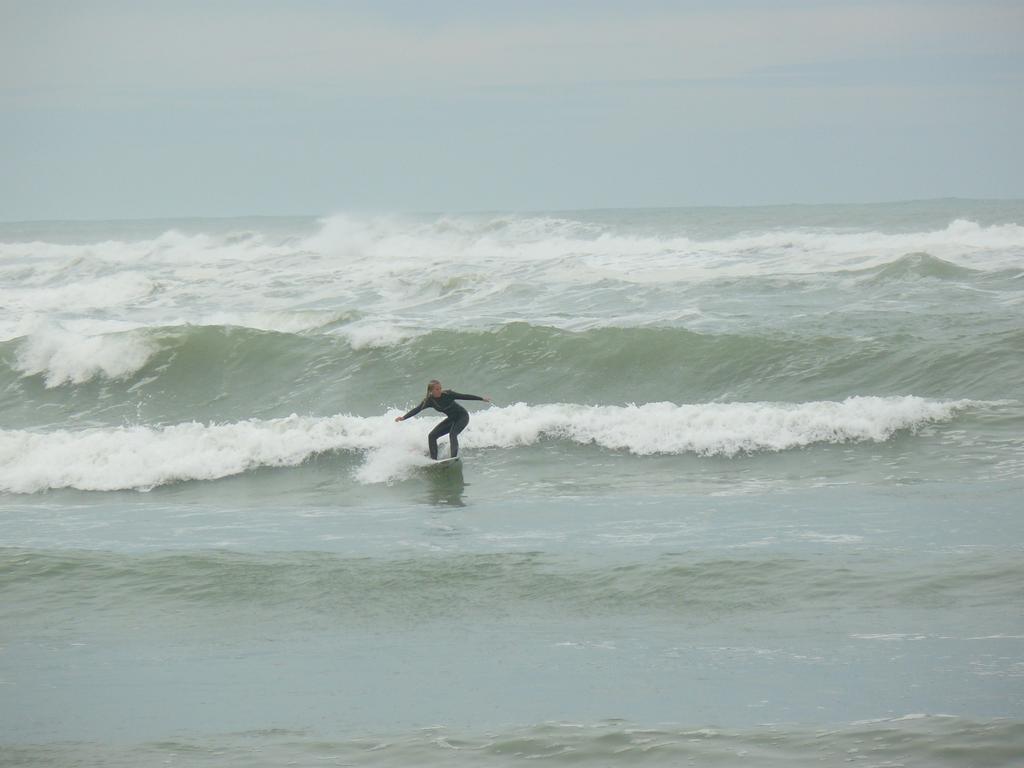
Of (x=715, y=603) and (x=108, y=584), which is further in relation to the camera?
(x=108, y=584)

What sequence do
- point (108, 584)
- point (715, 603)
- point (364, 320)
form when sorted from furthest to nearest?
1. point (364, 320)
2. point (108, 584)
3. point (715, 603)

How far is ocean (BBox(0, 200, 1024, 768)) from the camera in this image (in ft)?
25.6

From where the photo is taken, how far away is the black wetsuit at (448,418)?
16453 mm

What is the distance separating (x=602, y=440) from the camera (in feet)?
57.2

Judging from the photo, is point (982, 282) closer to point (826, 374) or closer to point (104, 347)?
point (826, 374)

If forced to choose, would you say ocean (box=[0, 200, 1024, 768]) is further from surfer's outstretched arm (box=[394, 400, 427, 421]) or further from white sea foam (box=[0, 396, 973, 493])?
surfer's outstretched arm (box=[394, 400, 427, 421])

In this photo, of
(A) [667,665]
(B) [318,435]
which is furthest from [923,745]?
(B) [318,435]

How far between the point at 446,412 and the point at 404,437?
1.43 m

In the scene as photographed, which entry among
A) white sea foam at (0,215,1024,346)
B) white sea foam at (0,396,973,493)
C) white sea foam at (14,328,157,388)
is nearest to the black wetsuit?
white sea foam at (0,396,973,493)

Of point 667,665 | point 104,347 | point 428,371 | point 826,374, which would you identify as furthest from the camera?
point 104,347

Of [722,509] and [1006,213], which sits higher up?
[1006,213]

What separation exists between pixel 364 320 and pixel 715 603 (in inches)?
758

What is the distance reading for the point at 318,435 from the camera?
1816 cm

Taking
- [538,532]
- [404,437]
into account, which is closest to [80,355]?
[404,437]
